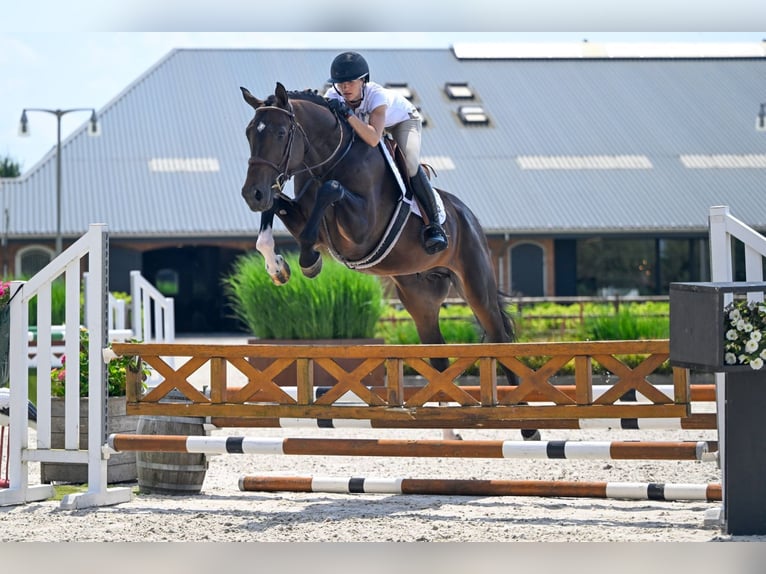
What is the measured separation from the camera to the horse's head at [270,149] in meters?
4.64

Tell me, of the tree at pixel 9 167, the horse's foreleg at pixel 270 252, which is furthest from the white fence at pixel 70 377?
the tree at pixel 9 167

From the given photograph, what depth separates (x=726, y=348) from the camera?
13.5ft

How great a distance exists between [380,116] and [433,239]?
646 millimetres

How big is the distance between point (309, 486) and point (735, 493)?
6.63 feet

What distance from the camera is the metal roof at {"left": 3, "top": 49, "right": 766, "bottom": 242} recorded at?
2148cm

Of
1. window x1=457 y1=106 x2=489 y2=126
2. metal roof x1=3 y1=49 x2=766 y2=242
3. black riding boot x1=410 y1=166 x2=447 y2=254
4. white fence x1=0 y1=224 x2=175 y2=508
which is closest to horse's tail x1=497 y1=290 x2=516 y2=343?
black riding boot x1=410 y1=166 x2=447 y2=254

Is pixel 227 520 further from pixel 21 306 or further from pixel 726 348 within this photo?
pixel 726 348

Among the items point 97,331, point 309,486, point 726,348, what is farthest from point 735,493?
point 97,331

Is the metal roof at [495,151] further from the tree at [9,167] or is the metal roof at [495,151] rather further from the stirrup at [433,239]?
the stirrup at [433,239]

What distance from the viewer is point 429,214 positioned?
218 inches

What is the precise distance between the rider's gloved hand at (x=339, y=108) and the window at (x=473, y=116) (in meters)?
19.3

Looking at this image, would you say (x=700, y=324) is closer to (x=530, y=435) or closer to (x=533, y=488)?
(x=533, y=488)

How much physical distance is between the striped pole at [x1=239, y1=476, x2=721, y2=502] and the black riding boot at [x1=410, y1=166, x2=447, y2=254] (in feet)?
3.69

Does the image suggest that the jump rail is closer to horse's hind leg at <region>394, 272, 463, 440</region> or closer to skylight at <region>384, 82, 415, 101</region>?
horse's hind leg at <region>394, 272, 463, 440</region>
